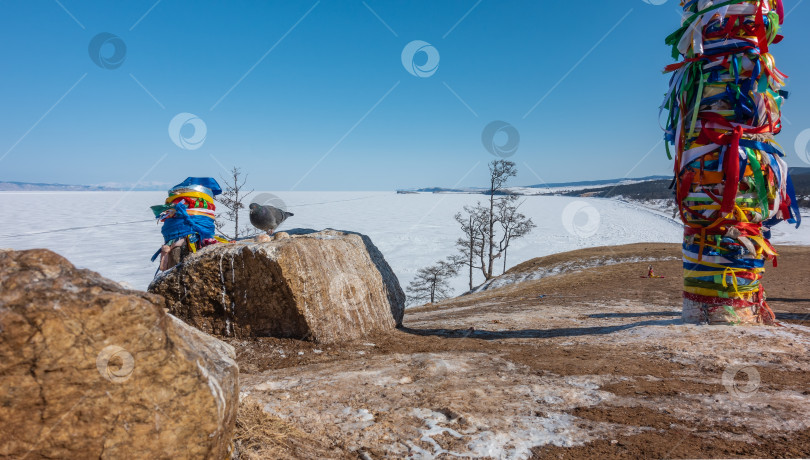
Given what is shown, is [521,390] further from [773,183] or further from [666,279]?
[666,279]

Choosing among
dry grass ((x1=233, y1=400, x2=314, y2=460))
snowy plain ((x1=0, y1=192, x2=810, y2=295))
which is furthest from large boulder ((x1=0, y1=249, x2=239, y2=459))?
snowy plain ((x1=0, y1=192, x2=810, y2=295))

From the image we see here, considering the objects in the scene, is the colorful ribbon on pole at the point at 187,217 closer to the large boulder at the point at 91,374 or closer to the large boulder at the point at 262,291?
the large boulder at the point at 262,291

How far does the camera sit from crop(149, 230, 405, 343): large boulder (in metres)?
5.90

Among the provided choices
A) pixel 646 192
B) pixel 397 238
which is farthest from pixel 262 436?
pixel 646 192

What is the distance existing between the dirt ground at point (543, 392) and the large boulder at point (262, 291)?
0.29 m

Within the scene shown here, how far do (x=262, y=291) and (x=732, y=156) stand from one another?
7115 mm

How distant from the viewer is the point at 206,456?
7.42 ft

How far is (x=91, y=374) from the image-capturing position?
203 centimetres

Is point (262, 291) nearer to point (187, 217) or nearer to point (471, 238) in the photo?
point (187, 217)

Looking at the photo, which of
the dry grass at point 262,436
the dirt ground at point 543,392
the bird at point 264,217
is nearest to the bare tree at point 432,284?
the bird at point 264,217

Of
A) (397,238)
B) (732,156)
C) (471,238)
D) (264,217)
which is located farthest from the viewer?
(397,238)

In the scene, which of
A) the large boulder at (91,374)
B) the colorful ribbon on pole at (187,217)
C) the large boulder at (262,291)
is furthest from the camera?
the colorful ribbon on pole at (187,217)

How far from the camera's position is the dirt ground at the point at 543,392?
3.05 meters

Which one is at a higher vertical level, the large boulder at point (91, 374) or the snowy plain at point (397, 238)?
the snowy plain at point (397, 238)
